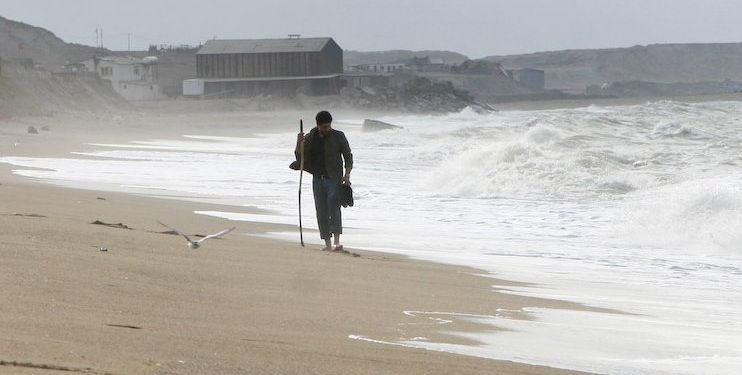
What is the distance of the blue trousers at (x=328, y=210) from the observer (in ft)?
37.0

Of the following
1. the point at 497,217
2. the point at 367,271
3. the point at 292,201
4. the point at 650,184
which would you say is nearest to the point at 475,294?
the point at 367,271

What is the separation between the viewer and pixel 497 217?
1686cm

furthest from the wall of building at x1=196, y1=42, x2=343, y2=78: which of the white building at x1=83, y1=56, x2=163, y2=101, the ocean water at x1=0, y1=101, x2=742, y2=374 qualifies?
the ocean water at x1=0, y1=101, x2=742, y2=374

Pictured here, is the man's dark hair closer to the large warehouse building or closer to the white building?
the large warehouse building

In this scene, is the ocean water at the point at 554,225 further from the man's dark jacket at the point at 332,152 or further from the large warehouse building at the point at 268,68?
the large warehouse building at the point at 268,68

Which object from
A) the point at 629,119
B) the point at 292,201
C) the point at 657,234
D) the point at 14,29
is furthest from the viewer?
the point at 14,29

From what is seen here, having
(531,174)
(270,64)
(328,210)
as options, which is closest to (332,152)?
(328,210)

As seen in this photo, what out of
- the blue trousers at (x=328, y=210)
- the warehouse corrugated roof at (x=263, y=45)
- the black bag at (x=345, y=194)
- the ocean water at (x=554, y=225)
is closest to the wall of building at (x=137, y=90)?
the warehouse corrugated roof at (x=263, y=45)

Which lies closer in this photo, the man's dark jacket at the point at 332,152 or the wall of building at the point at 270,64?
the man's dark jacket at the point at 332,152

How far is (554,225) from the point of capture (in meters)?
15.9

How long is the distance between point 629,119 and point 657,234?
50.2 m

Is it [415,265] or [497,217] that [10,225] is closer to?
[415,265]

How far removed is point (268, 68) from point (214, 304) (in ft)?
301

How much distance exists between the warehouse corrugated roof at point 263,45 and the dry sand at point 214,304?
282 feet
